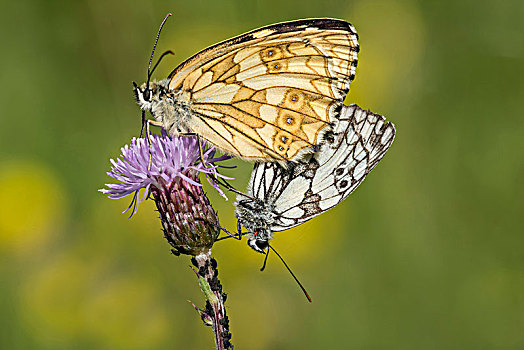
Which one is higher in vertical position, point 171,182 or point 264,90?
point 264,90

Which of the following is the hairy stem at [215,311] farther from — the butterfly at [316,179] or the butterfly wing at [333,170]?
the butterfly wing at [333,170]

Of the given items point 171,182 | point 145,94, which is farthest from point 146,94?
point 171,182

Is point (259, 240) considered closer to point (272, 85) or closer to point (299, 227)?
point (272, 85)

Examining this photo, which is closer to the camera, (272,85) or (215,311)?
(215,311)
